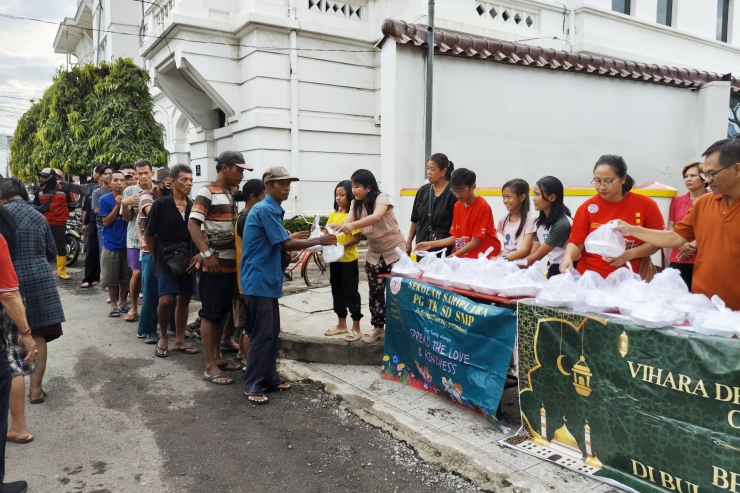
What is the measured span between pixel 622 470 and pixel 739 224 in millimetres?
1500

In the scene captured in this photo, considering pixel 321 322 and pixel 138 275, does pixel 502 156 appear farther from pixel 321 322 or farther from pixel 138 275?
pixel 138 275

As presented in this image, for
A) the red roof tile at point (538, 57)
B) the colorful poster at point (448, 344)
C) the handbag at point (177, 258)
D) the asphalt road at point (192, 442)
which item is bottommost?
the asphalt road at point (192, 442)

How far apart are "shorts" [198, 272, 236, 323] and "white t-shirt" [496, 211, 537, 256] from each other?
257cm

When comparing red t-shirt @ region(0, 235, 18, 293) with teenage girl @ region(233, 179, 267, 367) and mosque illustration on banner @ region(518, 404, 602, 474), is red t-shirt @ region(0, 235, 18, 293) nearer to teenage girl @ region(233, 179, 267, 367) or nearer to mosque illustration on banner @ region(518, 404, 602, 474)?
teenage girl @ region(233, 179, 267, 367)

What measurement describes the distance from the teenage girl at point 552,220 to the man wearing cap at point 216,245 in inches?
103

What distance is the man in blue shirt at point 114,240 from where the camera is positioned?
281 inches

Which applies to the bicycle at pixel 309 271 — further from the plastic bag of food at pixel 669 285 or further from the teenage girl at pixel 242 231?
the plastic bag of food at pixel 669 285

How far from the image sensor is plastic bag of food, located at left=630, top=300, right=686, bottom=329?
109 inches

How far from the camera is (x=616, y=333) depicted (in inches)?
117

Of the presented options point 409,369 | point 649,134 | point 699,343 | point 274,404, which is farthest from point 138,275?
point 649,134

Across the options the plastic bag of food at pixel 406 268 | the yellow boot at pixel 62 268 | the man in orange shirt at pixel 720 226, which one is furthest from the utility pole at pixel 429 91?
the yellow boot at pixel 62 268

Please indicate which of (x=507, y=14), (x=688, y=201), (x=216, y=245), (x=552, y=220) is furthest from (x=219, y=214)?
(x=507, y=14)

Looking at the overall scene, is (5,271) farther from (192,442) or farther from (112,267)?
(112,267)

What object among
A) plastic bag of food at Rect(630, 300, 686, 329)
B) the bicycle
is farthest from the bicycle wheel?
plastic bag of food at Rect(630, 300, 686, 329)
